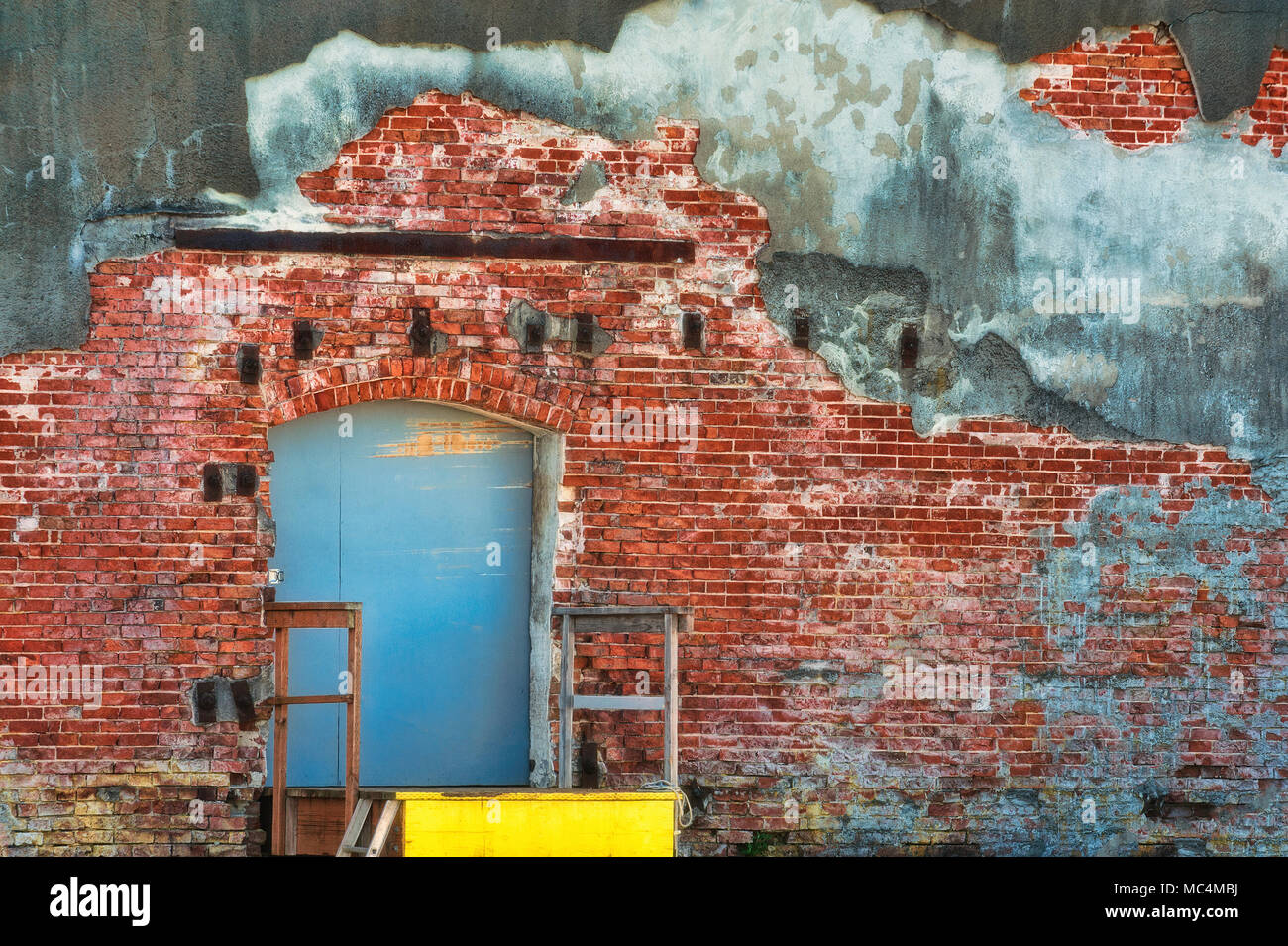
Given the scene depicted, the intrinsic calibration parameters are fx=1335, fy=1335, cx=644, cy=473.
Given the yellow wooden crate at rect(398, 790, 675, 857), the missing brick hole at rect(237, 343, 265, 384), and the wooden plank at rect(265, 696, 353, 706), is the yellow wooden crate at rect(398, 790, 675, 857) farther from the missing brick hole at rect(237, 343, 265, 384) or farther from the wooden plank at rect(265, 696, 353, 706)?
the missing brick hole at rect(237, 343, 265, 384)

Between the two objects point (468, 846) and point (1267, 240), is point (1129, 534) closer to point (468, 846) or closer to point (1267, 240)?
point (1267, 240)

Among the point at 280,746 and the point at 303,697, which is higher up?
the point at 303,697

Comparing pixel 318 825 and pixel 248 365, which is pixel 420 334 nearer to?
pixel 248 365

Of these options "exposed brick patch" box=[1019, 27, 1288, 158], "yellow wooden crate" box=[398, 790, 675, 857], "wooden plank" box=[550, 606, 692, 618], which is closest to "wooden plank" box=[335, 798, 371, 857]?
"yellow wooden crate" box=[398, 790, 675, 857]

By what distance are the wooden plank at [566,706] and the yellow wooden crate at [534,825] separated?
36cm

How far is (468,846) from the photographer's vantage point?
5082 millimetres

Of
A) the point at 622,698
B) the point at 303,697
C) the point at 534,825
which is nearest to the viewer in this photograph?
the point at 534,825

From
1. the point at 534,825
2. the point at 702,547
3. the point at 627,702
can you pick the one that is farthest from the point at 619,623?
the point at 534,825

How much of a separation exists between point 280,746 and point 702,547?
207 cm

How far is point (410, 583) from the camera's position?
6.34 m

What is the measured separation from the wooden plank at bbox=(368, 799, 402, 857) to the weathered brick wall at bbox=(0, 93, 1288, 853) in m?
1.02

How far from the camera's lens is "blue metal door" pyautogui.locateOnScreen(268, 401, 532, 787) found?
20.7ft

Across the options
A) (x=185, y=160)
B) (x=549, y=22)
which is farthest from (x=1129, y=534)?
(x=185, y=160)

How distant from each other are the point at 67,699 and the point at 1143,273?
5375mm
